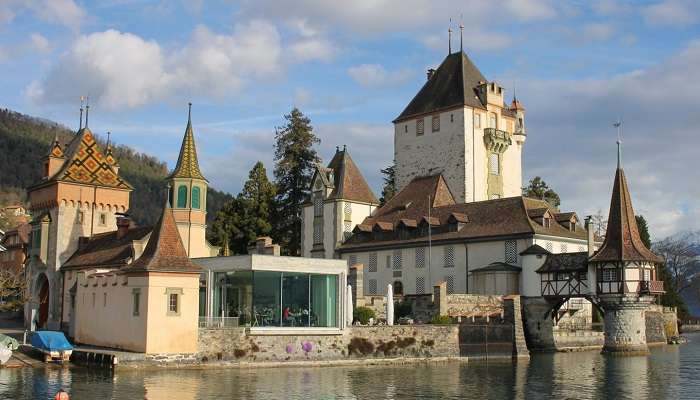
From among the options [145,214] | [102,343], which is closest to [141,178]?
[145,214]

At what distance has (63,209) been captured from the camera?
191ft

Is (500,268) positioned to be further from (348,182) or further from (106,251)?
(106,251)

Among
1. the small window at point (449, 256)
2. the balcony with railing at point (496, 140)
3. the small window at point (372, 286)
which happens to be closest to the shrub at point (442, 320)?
the small window at point (449, 256)

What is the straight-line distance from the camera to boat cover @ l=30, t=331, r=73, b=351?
4109 centimetres

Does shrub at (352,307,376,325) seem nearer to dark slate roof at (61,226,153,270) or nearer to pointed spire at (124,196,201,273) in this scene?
dark slate roof at (61,226,153,270)

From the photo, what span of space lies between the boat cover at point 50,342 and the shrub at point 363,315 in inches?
694

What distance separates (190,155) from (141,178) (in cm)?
14228

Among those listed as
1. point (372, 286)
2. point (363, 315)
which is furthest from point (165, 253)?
point (372, 286)

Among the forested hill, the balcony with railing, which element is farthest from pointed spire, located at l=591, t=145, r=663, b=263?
the forested hill

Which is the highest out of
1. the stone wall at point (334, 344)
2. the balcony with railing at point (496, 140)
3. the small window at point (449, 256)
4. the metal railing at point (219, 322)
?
the balcony with railing at point (496, 140)

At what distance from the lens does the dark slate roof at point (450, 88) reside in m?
75.9

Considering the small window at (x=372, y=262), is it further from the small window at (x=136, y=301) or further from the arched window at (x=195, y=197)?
the small window at (x=136, y=301)

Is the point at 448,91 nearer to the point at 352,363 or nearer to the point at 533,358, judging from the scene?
the point at 533,358

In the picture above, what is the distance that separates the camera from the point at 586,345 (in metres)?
61.5
